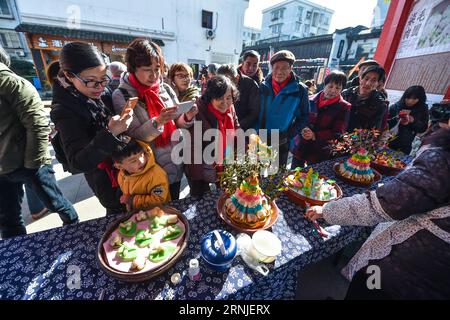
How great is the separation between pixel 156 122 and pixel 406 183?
154 centimetres

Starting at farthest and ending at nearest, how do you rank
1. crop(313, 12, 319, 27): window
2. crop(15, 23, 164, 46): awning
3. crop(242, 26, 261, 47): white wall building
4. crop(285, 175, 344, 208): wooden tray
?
1. crop(242, 26, 261, 47): white wall building
2. crop(313, 12, 319, 27): window
3. crop(15, 23, 164, 46): awning
4. crop(285, 175, 344, 208): wooden tray

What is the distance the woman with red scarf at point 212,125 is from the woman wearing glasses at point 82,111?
2.23 feet

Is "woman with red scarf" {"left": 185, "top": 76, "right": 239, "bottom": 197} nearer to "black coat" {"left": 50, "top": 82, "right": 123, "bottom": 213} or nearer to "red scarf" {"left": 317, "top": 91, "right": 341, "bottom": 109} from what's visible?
"black coat" {"left": 50, "top": 82, "right": 123, "bottom": 213}

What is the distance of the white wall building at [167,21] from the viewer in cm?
1084

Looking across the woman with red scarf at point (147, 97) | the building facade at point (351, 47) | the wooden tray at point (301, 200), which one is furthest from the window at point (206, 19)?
the wooden tray at point (301, 200)

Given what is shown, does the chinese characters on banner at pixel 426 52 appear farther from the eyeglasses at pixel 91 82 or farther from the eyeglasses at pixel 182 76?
the eyeglasses at pixel 91 82

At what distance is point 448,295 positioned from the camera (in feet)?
2.89

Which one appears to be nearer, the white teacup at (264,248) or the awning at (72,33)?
the white teacup at (264,248)

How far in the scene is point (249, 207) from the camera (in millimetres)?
1319

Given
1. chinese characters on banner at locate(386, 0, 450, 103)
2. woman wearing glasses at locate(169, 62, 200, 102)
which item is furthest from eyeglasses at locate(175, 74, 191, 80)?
chinese characters on banner at locate(386, 0, 450, 103)

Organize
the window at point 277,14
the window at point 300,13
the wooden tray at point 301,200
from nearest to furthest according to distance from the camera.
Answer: the wooden tray at point 301,200 → the window at point 300,13 → the window at point 277,14

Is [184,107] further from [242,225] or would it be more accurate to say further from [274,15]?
[274,15]

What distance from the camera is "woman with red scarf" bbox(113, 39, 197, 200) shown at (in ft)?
4.70

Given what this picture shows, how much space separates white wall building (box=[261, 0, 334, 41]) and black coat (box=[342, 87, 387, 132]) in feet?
96.7
